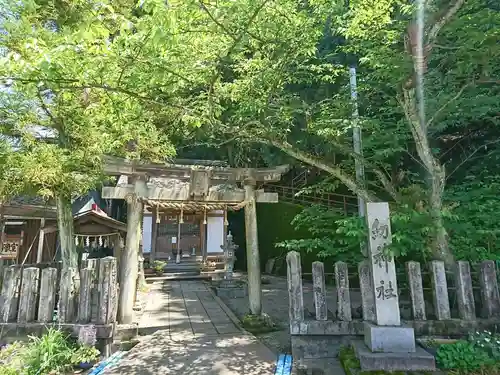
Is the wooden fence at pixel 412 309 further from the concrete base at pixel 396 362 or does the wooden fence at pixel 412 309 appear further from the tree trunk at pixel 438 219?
the concrete base at pixel 396 362

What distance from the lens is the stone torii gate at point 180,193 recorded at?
6.49m

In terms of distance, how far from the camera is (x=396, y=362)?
3918 mm

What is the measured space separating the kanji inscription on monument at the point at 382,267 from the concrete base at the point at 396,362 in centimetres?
43

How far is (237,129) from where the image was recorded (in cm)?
555

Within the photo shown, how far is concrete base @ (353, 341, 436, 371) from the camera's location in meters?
3.91

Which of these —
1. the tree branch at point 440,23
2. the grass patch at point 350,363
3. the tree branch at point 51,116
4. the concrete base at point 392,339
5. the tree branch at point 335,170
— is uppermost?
the tree branch at point 440,23

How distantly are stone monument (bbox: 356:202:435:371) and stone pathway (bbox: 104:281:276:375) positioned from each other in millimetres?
1397

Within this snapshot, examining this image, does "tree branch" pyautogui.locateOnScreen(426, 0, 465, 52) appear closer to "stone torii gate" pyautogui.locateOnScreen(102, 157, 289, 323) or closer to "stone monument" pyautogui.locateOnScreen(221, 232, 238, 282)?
"stone torii gate" pyautogui.locateOnScreen(102, 157, 289, 323)

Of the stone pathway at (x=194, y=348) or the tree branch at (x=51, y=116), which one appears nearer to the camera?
the stone pathway at (x=194, y=348)

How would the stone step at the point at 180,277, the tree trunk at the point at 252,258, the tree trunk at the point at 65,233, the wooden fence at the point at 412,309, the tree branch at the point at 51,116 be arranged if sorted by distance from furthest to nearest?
the stone step at the point at 180,277
the tree trunk at the point at 252,258
the tree trunk at the point at 65,233
the tree branch at the point at 51,116
the wooden fence at the point at 412,309

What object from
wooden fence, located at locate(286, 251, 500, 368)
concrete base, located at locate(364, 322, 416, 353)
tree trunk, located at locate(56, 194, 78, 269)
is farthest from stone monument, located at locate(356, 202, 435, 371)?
tree trunk, located at locate(56, 194, 78, 269)

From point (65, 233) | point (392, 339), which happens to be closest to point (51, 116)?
point (65, 233)

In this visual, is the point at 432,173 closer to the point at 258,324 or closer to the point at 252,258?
the point at 252,258

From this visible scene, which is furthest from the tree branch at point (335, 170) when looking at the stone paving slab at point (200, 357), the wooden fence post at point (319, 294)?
the stone paving slab at point (200, 357)
